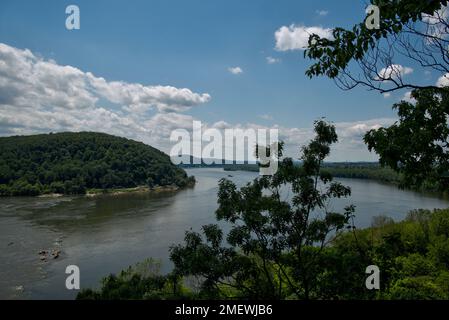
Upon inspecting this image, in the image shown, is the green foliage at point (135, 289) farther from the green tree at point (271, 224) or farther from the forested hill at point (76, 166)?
the forested hill at point (76, 166)

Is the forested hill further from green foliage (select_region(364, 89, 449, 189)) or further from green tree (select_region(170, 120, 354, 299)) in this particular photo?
green foliage (select_region(364, 89, 449, 189))

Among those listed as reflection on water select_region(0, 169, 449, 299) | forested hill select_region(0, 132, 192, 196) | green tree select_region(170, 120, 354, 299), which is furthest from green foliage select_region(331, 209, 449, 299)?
forested hill select_region(0, 132, 192, 196)

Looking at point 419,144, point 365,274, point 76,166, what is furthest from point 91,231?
point 76,166

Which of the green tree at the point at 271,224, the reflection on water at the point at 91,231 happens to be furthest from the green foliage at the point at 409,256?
the reflection on water at the point at 91,231

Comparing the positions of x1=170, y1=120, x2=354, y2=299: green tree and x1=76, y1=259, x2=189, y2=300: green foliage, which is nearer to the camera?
x1=170, y1=120, x2=354, y2=299: green tree

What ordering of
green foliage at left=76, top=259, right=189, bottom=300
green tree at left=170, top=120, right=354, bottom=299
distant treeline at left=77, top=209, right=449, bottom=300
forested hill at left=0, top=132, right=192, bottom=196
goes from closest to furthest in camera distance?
green tree at left=170, top=120, right=354, bottom=299, distant treeline at left=77, top=209, right=449, bottom=300, green foliage at left=76, top=259, right=189, bottom=300, forested hill at left=0, top=132, right=192, bottom=196

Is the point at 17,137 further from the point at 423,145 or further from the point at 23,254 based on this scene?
the point at 423,145
